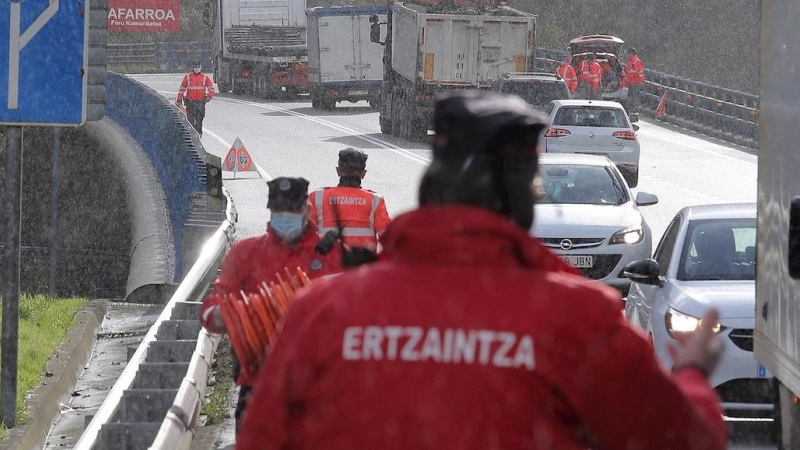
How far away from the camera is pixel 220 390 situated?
10.9m

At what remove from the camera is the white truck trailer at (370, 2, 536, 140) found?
3478 centimetres

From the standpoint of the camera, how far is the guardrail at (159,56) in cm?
7569

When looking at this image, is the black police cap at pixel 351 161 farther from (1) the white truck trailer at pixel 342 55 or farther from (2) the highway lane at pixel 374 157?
(1) the white truck trailer at pixel 342 55

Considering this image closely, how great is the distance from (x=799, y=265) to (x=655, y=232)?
16.4m

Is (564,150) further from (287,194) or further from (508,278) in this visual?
(508,278)

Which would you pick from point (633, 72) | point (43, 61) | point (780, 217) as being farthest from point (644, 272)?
point (633, 72)

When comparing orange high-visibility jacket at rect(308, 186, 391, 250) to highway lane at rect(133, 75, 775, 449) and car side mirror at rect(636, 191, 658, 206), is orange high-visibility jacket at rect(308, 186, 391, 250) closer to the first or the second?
car side mirror at rect(636, 191, 658, 206)

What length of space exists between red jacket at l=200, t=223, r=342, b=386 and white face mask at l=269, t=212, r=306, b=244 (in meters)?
0.03

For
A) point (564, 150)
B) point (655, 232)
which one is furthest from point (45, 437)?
point (564, 150)

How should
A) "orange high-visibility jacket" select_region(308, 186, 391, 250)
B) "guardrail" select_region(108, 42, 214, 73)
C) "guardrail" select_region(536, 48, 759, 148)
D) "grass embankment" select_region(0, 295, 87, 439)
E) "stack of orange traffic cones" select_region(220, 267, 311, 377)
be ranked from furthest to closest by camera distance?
1. "guardrail" select_region(108, 42, 214, 73)
2. "guardrail" select_region(536, 48, 759, 148)
3. "grass embankment" select_region(0, 295, 87, 439)
4. "orange high-visibility jacket" select_region(308, 186, 391, 250)
5. "stack of orange traffic cones" select_region(220, 267, 311, 377)

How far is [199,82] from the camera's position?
3459 cm

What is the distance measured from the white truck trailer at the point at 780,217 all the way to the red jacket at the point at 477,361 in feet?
9.64

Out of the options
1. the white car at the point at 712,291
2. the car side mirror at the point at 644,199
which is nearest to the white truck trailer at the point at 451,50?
the car side mirror at the point at 644,199

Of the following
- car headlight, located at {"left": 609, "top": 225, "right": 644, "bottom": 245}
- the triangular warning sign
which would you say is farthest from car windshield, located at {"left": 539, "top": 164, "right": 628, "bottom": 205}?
the triangular warning sign
